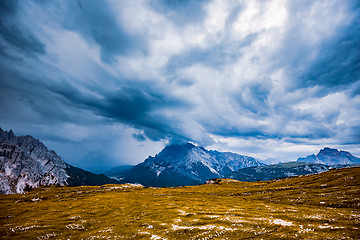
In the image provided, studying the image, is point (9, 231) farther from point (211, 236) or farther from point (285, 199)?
point (285, 199)

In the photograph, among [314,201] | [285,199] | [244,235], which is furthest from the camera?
[285,199]

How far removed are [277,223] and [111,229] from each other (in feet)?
116

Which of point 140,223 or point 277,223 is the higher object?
point 277,223

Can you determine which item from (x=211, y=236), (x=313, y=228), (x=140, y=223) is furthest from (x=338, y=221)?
(x=140, y=223)

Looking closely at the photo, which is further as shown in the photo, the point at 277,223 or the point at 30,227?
the point at 30,227

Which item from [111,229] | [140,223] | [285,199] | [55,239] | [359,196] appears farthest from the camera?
[285,199]

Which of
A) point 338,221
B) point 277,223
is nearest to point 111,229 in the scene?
point 277,223

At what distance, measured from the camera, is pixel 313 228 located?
28.3 metres

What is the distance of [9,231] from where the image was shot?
38.5 m

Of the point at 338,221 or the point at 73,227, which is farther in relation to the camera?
the point at 73,227

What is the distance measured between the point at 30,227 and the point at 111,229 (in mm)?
22813

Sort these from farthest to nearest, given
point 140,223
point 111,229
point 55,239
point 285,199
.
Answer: point 285,199 < point 140,223 < point 111,229 < point 55,239

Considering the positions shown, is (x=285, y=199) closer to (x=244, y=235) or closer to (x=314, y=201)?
(x=314, y=201)

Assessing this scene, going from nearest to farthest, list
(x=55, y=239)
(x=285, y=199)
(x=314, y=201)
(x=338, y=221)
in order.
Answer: (x=338, y=221) < (x=55, y=239) < (x=314, y=201) < (x=285, y=199)
